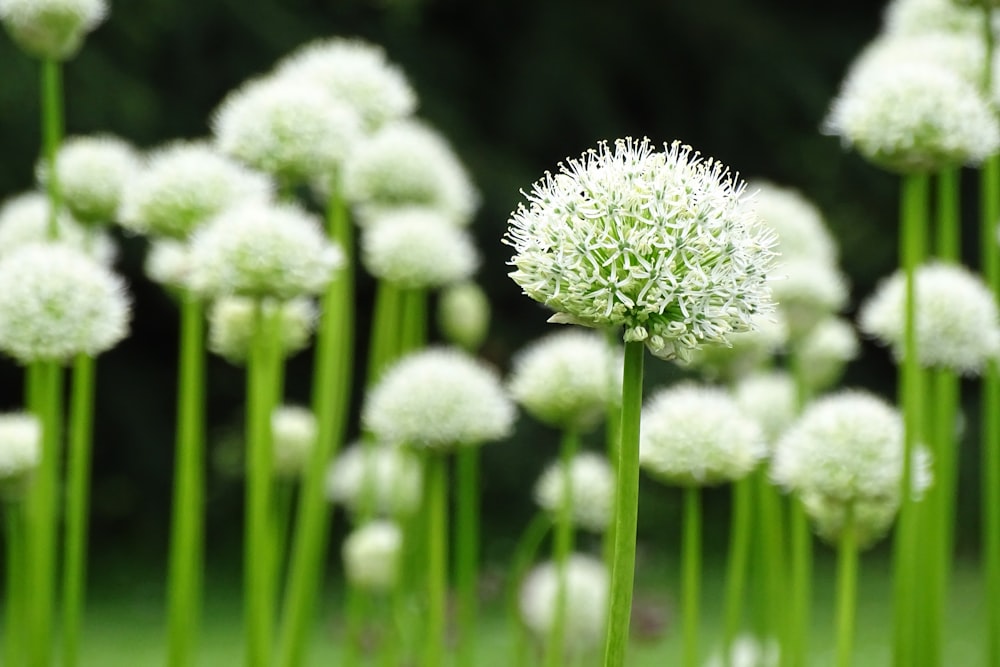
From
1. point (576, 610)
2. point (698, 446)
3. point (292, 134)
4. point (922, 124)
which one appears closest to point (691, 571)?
point (698, 446)

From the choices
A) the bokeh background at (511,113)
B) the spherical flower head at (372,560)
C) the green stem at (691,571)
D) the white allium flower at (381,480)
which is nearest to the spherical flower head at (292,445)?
the white allium flower at (381,480)

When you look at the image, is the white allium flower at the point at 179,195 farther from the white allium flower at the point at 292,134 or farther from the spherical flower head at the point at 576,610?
the spherical flower head at the point at 576,610

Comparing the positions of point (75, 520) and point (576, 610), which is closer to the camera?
point (75, 520)

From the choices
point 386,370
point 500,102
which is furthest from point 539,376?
point 500,102

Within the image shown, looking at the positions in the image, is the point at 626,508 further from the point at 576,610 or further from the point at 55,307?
the point at 576,610

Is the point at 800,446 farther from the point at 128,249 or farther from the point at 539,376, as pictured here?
the point at 128,249

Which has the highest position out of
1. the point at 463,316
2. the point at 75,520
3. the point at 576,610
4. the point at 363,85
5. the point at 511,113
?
the point at 511,113

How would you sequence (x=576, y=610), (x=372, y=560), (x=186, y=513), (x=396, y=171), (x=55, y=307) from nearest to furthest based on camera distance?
(x=55, y=307), (x=186, y=513), (x=372, y=560), (x=396, y=171), (x=576, y=610)
